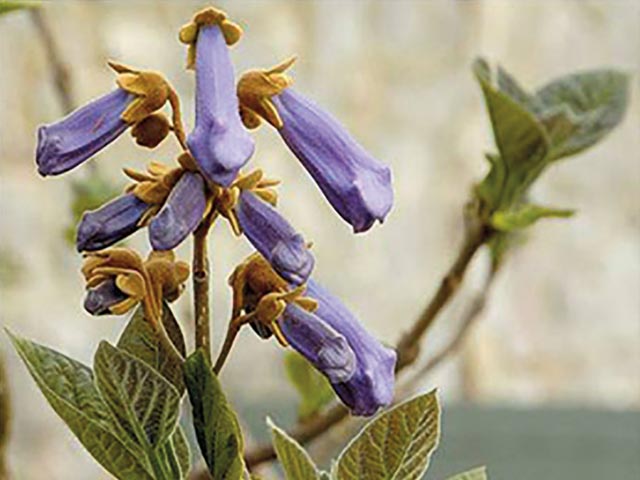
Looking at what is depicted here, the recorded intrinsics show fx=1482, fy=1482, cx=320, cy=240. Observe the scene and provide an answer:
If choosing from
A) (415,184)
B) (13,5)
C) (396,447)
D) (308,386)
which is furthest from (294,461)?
(415,184)

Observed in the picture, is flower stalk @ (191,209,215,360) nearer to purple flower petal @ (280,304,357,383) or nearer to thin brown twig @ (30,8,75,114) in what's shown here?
purple flower petal @ (280,304,357,383)

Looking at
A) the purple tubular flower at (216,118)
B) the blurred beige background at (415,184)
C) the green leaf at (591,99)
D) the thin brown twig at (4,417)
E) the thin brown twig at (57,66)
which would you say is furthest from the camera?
the blurred beige background at (415,184)

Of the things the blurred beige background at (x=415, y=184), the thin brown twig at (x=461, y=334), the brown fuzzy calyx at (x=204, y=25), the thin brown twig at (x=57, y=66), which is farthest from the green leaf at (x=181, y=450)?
the blurred beige background at (x=415, y=184)

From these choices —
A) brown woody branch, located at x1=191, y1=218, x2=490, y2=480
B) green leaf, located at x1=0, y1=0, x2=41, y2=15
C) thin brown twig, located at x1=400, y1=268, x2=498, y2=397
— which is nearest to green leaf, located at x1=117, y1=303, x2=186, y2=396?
green leaf, located at x1=0, y1=0, x2=41, y2=15

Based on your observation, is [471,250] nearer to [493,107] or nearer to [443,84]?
[493,107]

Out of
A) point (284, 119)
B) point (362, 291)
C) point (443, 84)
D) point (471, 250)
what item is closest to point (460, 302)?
point (362, 291)

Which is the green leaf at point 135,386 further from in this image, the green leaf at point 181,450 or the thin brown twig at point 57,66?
the thin brown twig at point 57,66

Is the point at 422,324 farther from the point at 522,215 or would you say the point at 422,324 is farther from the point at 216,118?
the point at 216,118
